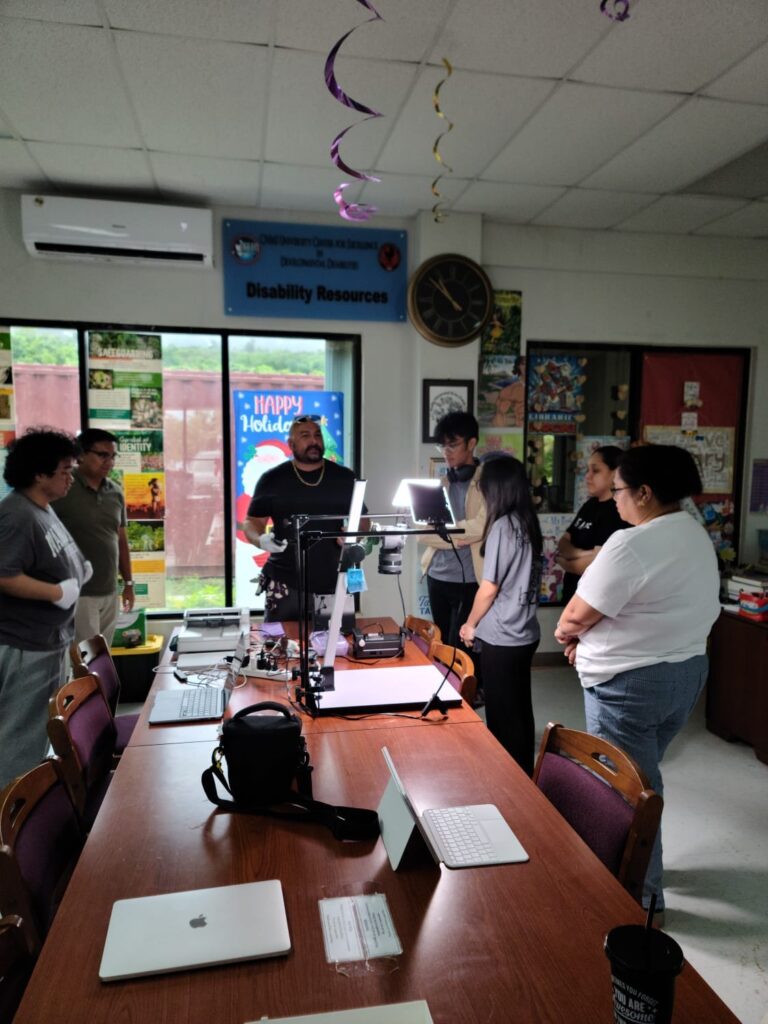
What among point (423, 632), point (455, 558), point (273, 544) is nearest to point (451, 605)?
point (455, 558)

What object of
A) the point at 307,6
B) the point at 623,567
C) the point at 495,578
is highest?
the point at 307,6

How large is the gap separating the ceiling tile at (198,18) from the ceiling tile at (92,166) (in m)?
1.14

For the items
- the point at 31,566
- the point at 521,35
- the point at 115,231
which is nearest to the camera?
the point at 521,35

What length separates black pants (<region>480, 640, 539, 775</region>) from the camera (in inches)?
109

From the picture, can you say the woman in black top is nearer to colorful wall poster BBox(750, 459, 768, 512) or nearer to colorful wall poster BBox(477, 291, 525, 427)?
colorful wall poster BBox(477, 291, 525, 427)

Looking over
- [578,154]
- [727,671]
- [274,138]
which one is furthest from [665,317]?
[274,138]

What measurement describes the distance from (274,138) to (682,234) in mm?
3060

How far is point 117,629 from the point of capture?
4.06 m

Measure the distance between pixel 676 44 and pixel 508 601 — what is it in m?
2.15

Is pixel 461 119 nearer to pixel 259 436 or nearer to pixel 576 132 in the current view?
pixel 576 132

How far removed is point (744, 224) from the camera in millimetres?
4477

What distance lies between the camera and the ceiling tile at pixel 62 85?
2.37 m

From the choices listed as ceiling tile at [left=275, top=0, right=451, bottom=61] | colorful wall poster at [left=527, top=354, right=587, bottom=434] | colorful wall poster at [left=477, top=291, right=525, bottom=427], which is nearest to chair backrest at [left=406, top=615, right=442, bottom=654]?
colorful wall poster at [left=477, top=291, right=525, bottom=427]

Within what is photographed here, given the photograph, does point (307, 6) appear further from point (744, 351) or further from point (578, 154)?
point (744, 351)
